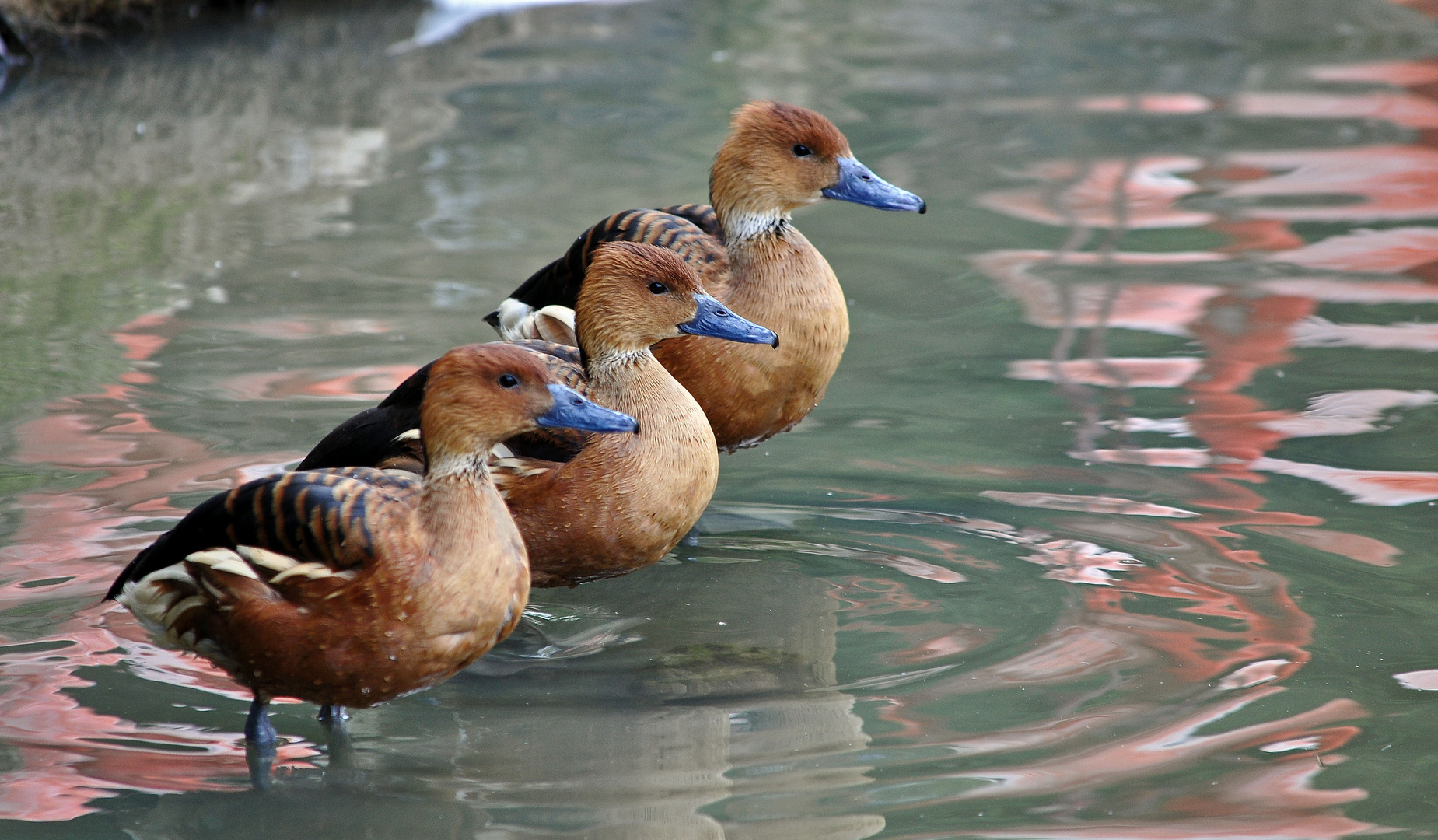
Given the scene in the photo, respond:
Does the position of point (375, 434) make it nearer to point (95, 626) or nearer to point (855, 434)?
point (95, 626)

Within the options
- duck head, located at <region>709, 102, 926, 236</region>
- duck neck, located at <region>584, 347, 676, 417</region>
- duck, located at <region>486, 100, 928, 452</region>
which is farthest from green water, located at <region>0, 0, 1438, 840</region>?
duck head, located at <region>709, 102, 926, 236</region>

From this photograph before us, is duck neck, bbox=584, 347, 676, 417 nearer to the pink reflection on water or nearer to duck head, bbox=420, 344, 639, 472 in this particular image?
duck head, bbox=420, 344, 639, 472

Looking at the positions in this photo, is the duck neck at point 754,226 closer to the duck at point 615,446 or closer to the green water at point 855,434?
the duck at point 615,446

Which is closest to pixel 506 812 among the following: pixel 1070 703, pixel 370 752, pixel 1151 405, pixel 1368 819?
pixel 370 752

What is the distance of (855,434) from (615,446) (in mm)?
1930

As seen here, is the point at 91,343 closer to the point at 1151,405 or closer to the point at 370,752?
the point at 370,752

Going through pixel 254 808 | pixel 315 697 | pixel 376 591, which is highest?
pixel 376 591

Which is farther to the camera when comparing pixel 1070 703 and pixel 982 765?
pixel 1070 703

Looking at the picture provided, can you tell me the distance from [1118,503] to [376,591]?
3.09 meters

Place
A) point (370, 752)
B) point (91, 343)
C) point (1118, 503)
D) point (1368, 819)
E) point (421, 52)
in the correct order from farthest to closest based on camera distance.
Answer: point (421, 52) → point (91, 343) → point (1118, 503) → point (370, 752) → point (1368, 819)

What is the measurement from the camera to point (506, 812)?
13.1 ft

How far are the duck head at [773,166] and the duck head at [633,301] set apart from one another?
34.0 inches

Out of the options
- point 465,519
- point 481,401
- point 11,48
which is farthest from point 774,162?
point 11,48

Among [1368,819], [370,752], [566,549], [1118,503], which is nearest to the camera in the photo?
[1368,819]
